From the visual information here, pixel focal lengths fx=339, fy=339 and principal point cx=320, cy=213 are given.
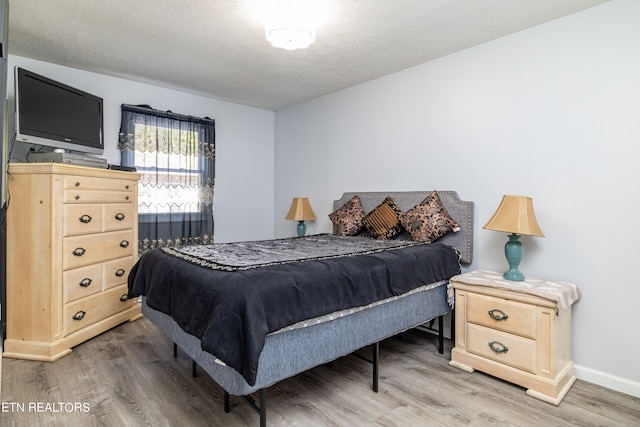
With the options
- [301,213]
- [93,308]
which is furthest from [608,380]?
[93,308]

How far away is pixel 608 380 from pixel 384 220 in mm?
1922

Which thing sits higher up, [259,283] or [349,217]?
[349,217]

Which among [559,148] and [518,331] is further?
[559,148]

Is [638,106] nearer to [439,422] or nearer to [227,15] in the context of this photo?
[439,422]

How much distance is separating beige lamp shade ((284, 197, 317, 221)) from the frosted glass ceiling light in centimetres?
208

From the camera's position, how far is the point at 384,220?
3.25m

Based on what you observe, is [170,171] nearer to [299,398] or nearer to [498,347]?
[299,398]

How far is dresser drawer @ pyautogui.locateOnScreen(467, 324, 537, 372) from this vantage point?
6.91 ft

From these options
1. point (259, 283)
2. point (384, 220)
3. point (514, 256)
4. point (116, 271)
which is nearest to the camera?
point (259, 283)

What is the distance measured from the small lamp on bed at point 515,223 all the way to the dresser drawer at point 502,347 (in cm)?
40

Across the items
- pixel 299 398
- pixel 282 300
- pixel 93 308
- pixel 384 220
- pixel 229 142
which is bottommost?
pixel 299 398

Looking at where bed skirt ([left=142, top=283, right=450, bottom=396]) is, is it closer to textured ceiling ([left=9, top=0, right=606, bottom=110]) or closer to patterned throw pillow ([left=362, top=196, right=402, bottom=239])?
patterned throw pillow ([left=362, top=196, right=402, bottom=239])

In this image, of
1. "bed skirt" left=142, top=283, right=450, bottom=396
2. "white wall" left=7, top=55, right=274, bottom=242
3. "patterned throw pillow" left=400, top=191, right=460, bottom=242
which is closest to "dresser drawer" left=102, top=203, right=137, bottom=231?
"white wall" left=7, top=55, right=274, bottom=242

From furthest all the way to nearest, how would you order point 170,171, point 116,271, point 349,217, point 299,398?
point 170,171 → point 349,217 → point 116,271 → point 299,398
